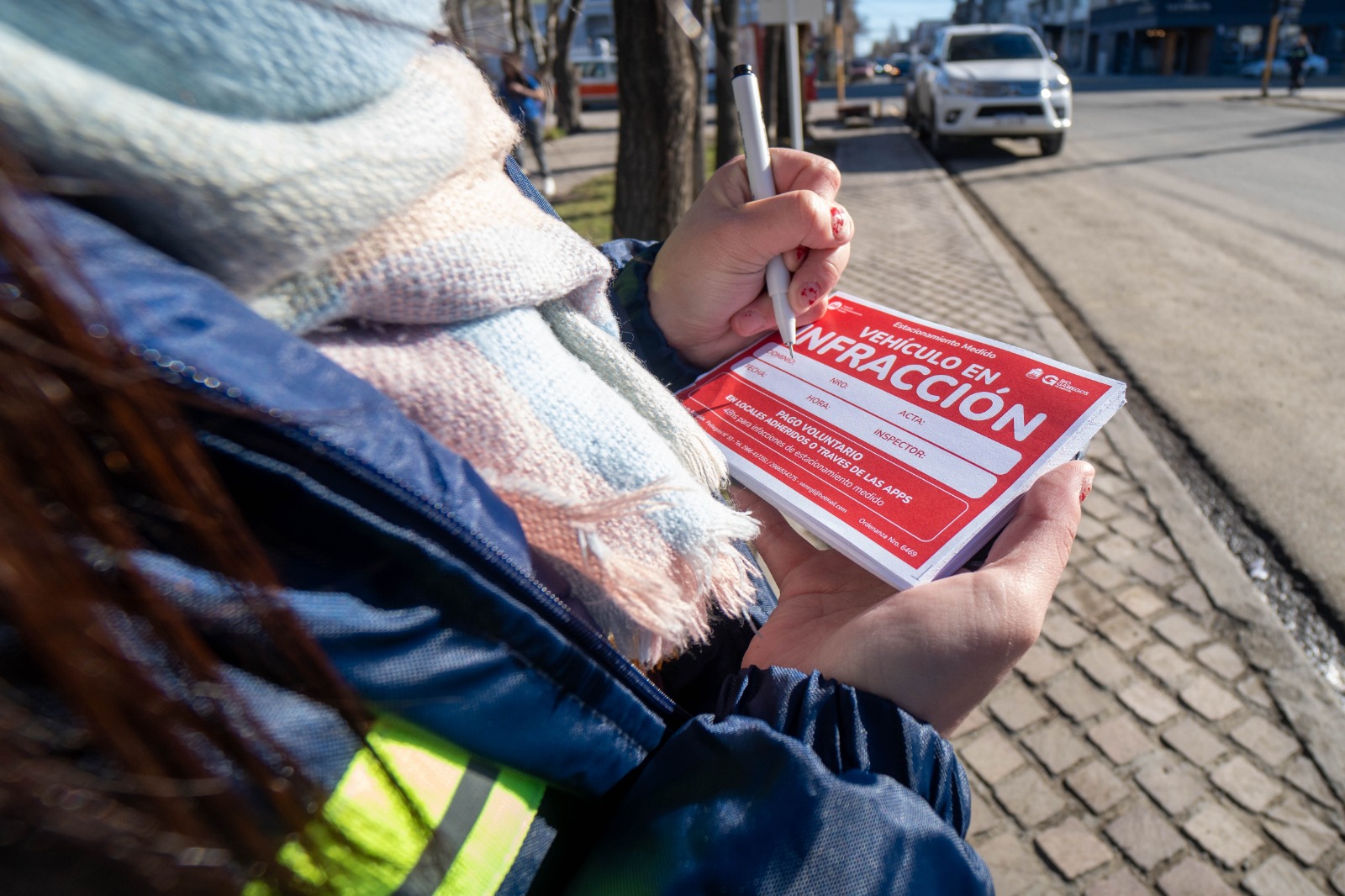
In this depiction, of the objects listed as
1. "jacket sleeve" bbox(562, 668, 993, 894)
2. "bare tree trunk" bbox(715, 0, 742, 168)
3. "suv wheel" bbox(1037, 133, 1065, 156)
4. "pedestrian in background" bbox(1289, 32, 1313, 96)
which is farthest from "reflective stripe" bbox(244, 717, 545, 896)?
"pedestrian in background" bbox(1289, 32, 1313, 96)

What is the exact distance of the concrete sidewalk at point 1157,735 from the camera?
191cm

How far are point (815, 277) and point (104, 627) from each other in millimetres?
1138

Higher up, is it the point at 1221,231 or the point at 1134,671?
the point at 1221,231

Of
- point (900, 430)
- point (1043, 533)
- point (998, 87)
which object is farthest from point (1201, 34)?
point (1043, 533)

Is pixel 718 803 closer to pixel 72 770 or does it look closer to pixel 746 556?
pixel 746 556

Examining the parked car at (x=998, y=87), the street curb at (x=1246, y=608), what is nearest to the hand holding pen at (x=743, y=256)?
the street curb at (x=1246, y=608)

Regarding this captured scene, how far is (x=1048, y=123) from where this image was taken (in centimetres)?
1017

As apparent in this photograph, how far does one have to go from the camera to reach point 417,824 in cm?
57

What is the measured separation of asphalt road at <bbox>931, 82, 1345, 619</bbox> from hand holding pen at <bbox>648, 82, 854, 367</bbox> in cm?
246

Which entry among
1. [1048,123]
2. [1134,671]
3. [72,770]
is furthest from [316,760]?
[1048,123]

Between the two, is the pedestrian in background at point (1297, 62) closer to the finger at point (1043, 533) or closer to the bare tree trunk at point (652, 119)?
the bare tree trunk at point (652, 119)

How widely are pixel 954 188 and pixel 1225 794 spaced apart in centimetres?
877

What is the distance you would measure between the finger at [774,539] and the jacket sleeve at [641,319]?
284 millimetres

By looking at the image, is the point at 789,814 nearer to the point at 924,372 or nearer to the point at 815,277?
the point at 924,372
